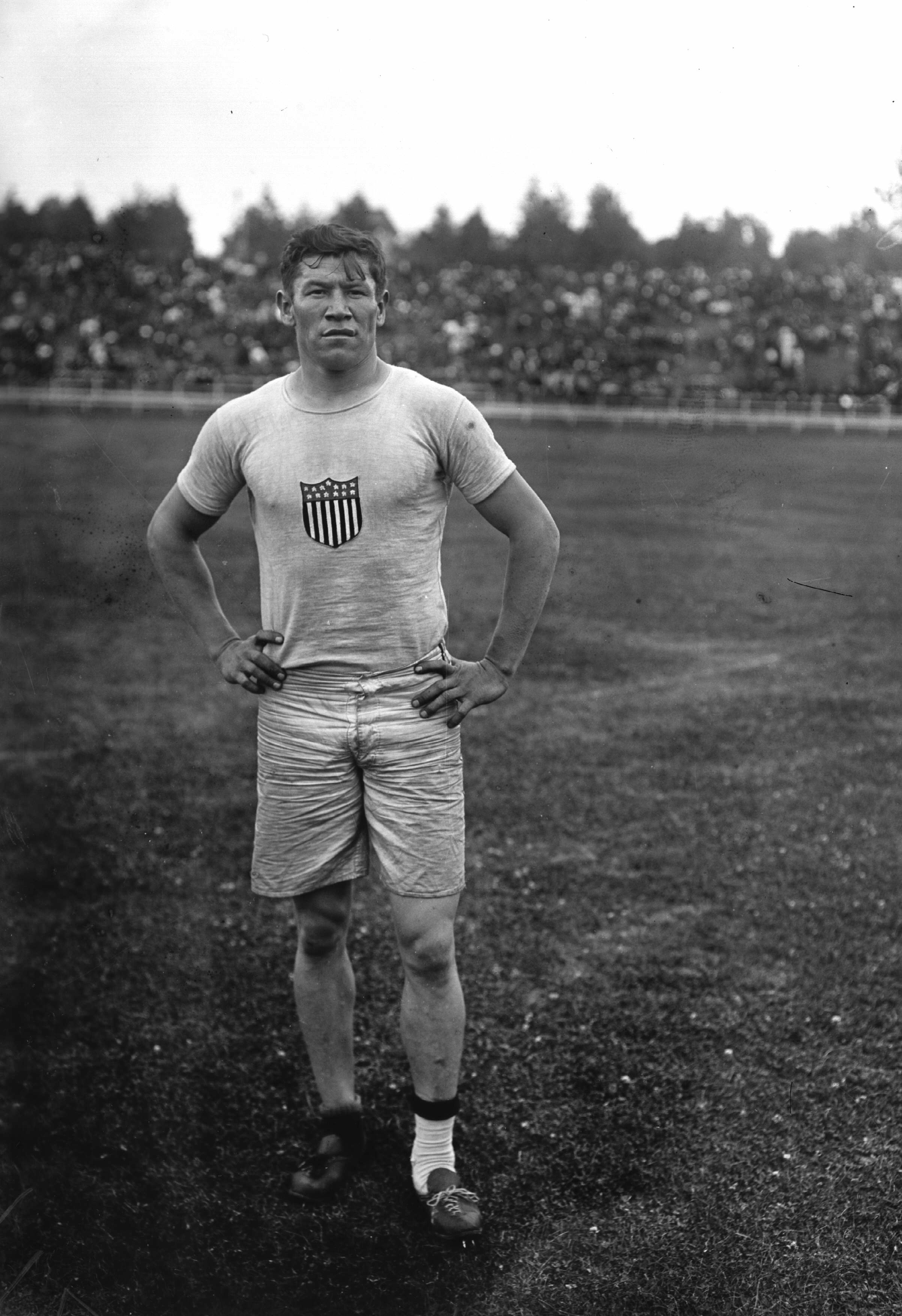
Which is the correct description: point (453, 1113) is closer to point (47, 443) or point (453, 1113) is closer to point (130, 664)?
point (130, 664)

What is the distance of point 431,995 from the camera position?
301 centimetres

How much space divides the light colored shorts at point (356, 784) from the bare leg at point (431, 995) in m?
0.05

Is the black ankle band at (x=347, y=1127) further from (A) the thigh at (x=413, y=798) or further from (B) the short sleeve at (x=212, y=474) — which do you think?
(B) the short sleeve at (x=212, y=474)

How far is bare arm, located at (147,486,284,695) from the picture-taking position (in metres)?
2.90

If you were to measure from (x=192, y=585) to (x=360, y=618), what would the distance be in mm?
483

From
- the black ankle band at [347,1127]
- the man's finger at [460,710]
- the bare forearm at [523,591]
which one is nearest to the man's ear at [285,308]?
the bare forearm at [523,591]

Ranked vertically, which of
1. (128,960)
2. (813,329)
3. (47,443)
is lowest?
(128,960)

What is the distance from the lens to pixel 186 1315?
8.94 ft

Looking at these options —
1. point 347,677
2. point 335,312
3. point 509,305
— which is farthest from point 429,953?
point 509,305

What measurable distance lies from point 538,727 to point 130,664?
2989 mm

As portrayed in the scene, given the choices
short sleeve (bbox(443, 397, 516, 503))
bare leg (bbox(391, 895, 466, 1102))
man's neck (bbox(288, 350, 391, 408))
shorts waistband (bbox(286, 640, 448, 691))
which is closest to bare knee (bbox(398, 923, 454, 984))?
bare leg (bbox(391, 895, 466, 1102))

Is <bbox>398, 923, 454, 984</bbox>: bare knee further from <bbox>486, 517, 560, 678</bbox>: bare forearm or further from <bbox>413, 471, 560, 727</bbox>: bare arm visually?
<bbox>486, 517, 560, 678</bbox>: bare forearm

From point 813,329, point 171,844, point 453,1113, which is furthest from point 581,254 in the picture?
point 453,1113

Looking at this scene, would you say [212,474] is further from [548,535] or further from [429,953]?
[429,953]
